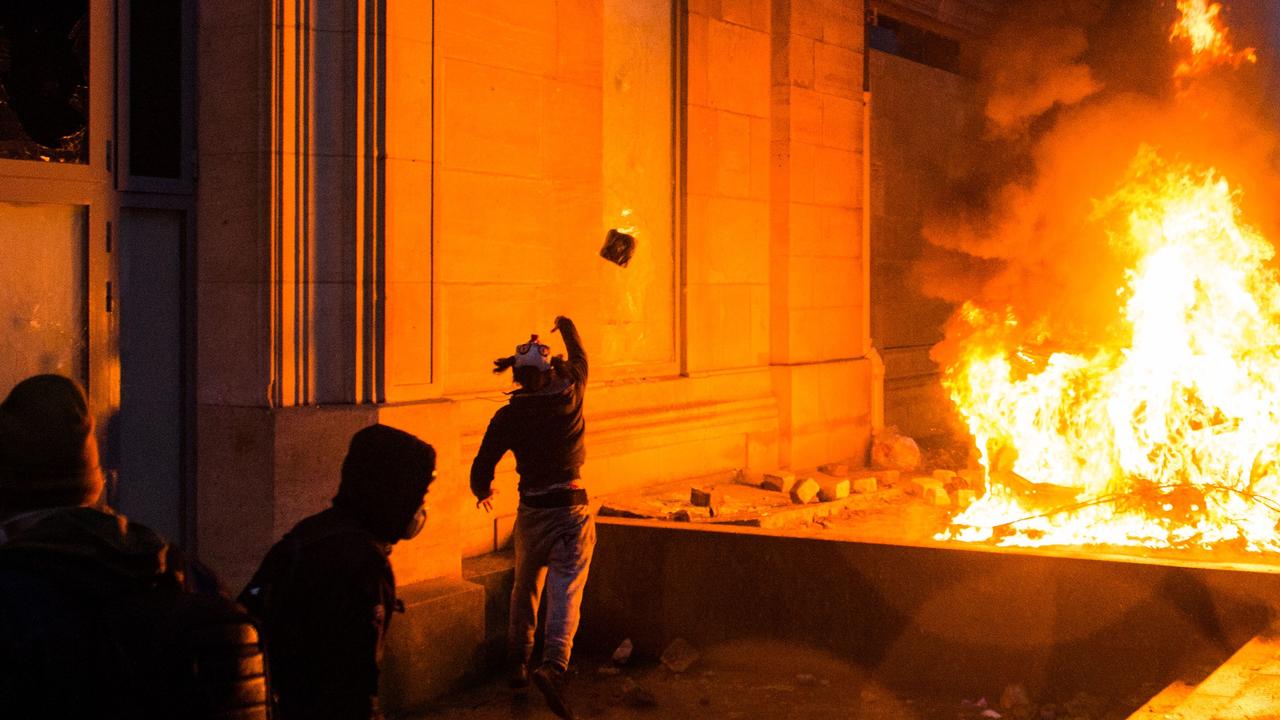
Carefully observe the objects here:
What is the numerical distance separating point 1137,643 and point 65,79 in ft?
21.2

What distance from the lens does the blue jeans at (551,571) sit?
7168mm

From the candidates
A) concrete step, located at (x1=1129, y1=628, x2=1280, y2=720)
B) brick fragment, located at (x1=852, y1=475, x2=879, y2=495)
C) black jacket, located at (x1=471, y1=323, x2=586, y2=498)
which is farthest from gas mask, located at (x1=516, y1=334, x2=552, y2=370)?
brick fragment, located at (x1=852, y1=475, x2=879, y2=495)

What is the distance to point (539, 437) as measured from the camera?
7.14 metres

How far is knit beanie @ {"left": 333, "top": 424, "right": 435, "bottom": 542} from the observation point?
3.26 m

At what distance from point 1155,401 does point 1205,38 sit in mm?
5862

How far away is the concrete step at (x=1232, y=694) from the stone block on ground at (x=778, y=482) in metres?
4.62

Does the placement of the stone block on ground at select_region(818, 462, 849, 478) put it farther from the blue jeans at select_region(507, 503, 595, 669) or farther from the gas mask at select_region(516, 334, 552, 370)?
the gas mask at select_region(516, 334, 552, 370)

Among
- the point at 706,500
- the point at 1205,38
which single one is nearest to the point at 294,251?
the point at 706,500

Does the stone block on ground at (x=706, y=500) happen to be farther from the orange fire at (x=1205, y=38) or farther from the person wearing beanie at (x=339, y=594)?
the orange fire at (x=1205, y=38)

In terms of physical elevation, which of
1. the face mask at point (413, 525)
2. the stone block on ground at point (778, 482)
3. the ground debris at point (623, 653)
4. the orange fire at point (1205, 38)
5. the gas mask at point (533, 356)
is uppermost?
the orange fire at point (1205, 38)

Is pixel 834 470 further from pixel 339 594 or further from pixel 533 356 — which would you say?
pixel 339 594

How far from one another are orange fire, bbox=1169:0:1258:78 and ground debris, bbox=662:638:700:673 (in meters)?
9.52

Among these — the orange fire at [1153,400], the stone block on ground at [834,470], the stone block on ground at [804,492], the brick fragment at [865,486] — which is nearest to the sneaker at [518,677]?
the orange fire at [1153,400]

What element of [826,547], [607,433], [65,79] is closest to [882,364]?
[607,433]
